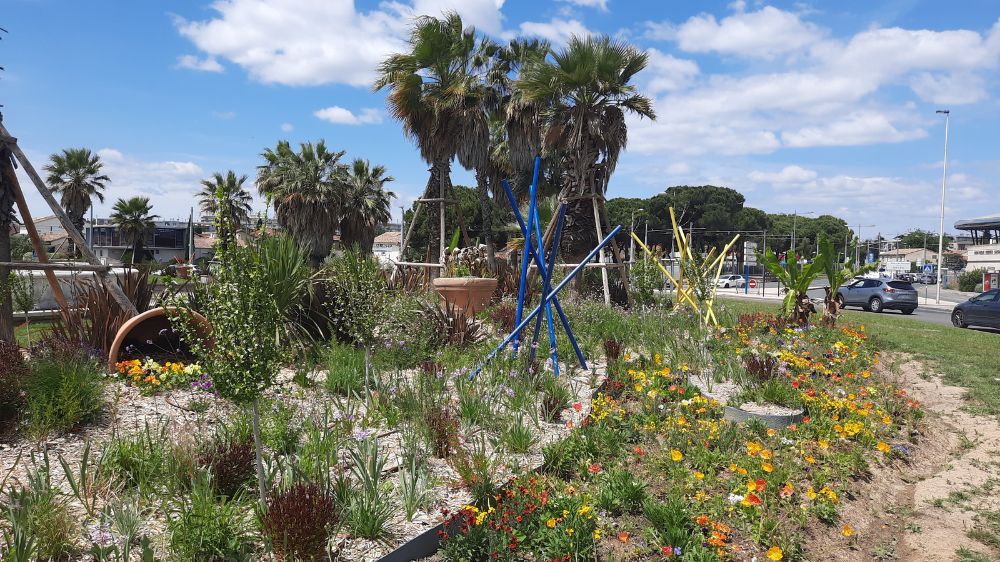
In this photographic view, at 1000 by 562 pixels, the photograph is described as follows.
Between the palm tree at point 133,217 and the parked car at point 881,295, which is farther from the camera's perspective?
the palm tree at point 133,217

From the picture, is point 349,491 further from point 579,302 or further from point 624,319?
point 579,302

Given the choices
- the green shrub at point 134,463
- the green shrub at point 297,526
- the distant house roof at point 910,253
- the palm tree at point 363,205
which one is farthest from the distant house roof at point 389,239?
the distant house roof at point 910,253

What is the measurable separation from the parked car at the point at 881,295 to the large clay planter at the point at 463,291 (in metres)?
17.5

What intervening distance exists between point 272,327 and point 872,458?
16.5 ft

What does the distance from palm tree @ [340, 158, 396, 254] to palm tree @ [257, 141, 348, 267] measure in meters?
1.07

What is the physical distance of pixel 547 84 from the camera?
1360 centimetres

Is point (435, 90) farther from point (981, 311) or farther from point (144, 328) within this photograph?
point (981, 311)

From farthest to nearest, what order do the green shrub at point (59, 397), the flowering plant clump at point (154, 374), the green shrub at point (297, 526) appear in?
1. the flowering plant clump at point (154, 374)
2. the green shrub at point (59, 397)
3. the green shrub at point (297, 526)

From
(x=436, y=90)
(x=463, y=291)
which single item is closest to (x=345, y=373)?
Answer: (x=463, y=291)

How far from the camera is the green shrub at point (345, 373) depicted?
577cm

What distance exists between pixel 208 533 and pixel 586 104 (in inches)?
491

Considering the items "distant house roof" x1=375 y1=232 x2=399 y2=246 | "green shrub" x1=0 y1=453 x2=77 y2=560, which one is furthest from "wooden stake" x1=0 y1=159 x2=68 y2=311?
"distant house roof" x1=375 y1=232 x2=399 y2=246

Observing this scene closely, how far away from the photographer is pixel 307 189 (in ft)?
89.7

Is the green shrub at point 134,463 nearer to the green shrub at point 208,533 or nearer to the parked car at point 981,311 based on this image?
the green shrub at point 208,533
